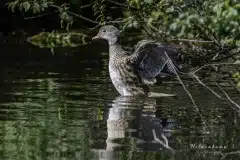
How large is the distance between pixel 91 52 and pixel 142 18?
32.6 ft

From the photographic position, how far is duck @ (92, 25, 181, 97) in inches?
498

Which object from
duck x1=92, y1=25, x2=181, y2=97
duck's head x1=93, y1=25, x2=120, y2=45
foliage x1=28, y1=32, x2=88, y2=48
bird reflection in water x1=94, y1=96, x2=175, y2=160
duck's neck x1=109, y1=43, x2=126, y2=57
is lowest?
bird reflection in water x1=94, y1=96, x2=175, y2=160

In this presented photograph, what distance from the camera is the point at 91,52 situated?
19484 mm

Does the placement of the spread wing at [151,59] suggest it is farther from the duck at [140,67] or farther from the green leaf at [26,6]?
the green leaf at [26,6]

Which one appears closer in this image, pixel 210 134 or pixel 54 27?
pixel 210 134

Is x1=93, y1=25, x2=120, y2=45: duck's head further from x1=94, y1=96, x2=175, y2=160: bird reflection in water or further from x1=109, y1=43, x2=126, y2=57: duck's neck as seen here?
x1=94, y1=96, x2=175, y2=160: bird reflection in water

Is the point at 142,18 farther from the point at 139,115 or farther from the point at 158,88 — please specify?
the point at 158,88

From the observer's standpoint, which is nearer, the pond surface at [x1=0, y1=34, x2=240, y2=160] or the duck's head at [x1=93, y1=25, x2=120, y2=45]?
the pond surface at [x1=0, y1=34, x2=240, y2=160]

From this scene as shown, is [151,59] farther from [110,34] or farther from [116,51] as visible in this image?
[110,34]

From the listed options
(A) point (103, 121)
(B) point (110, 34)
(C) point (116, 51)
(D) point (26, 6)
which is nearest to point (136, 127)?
(A) point (103, 121)

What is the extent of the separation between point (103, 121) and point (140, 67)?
3.04m

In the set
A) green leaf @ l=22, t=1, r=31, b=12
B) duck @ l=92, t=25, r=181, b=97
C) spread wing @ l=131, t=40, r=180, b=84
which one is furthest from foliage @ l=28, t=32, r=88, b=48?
green leaf @ l=22, t=1, r=31, b=12

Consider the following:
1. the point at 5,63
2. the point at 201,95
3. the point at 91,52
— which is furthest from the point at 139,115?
the point at 91,52

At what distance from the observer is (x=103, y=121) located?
999 cm
